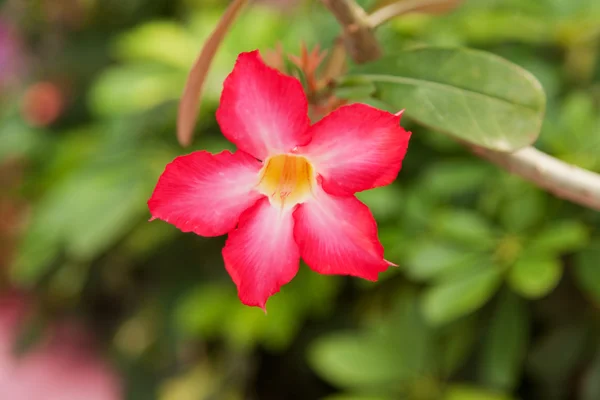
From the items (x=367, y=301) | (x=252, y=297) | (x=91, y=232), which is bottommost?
(x=367, y=301)

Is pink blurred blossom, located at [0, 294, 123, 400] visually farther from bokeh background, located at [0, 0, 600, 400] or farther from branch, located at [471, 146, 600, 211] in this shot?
branch, located at [471, 146, 600, 211]

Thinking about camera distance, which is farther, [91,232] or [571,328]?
[91,232]

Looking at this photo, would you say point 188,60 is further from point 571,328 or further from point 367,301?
point 571,328

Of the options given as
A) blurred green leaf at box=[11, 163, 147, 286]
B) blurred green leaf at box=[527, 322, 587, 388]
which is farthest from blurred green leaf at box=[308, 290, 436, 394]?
blurred green leaf at box=[11, 163, 147, 286]

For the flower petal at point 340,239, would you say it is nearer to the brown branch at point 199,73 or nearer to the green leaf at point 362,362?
the brown branch at point 199,73

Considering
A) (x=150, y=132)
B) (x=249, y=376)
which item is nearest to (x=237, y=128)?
(x=150, y=132)

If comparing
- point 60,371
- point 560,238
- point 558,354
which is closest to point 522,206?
point 560,238
